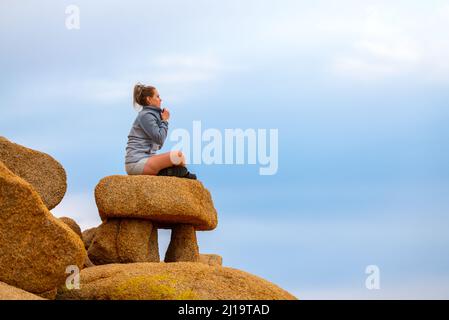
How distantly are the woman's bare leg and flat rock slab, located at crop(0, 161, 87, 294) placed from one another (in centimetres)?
366

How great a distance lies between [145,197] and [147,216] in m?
0.43

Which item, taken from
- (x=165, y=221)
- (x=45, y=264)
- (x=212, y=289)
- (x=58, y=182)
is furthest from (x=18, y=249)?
(x=165, y=221)

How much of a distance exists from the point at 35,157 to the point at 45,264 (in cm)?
364

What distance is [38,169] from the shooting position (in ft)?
40.8

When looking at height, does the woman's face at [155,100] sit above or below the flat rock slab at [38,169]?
above

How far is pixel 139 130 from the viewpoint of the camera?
43.3 ft

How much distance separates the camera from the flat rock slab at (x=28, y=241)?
9047mm

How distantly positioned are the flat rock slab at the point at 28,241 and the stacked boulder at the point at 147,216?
9.88 ft

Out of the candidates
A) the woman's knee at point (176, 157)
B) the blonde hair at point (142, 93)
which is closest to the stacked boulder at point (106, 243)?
the woman's knee at point (176, 157)

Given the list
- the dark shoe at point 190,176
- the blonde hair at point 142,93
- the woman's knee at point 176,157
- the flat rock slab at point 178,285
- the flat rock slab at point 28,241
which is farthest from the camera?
the blonde hair at point 142,93

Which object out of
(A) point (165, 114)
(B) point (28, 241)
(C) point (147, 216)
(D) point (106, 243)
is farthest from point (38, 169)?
(B) point (28, 241)

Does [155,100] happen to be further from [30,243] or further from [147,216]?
[30,243]

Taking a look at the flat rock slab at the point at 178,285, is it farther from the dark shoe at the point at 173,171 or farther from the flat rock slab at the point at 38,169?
the dark shoe at the point at 173,171

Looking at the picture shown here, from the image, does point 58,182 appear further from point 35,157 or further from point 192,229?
point 192,229
